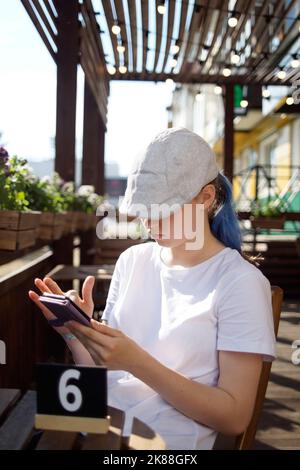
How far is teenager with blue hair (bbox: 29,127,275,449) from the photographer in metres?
1.12

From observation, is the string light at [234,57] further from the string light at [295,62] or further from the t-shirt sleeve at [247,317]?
the t-shirt sleeve at [247,317]

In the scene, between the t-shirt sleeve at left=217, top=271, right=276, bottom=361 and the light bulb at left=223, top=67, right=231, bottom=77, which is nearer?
the t-shirt sleeve at left=217, top=271, right=276, bottom=361

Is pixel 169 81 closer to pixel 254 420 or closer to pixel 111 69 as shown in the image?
pixel 111 69

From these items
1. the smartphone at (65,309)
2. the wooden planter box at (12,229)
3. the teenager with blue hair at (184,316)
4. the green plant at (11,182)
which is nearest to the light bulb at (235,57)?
the green plant at (11,182)

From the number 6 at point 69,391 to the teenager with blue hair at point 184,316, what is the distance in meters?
0.10

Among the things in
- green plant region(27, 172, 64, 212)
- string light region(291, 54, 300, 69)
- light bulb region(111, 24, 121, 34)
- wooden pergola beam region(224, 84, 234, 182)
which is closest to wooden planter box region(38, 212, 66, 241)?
green plant region(27, 172, 64, 212)

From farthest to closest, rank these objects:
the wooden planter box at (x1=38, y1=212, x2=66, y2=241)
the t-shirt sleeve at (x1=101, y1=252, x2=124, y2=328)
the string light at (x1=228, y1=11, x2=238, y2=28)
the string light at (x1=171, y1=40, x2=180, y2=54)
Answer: the string light at (x1=171, y1=40, x2=180, y2=54)
the string light at (x1=228, y1=11, x2=238, y2=28)
the wooden planter box at (x1=38, y1=212, x2=66, y2=241)
the t-shirt sleeve at (x1=101, y1=252, x2=124, y2=328)

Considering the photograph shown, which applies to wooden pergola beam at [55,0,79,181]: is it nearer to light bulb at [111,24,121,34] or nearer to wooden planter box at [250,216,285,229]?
light bulb at [111,24,121,34]

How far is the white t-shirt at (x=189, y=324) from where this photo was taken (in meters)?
1.17

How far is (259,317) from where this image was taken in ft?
3.86

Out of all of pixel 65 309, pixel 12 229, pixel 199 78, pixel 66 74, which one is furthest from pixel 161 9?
pixel 65 309

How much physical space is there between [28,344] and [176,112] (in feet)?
122

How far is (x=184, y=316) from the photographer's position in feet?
4.09

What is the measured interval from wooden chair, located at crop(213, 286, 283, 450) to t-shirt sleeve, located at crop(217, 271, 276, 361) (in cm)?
11
